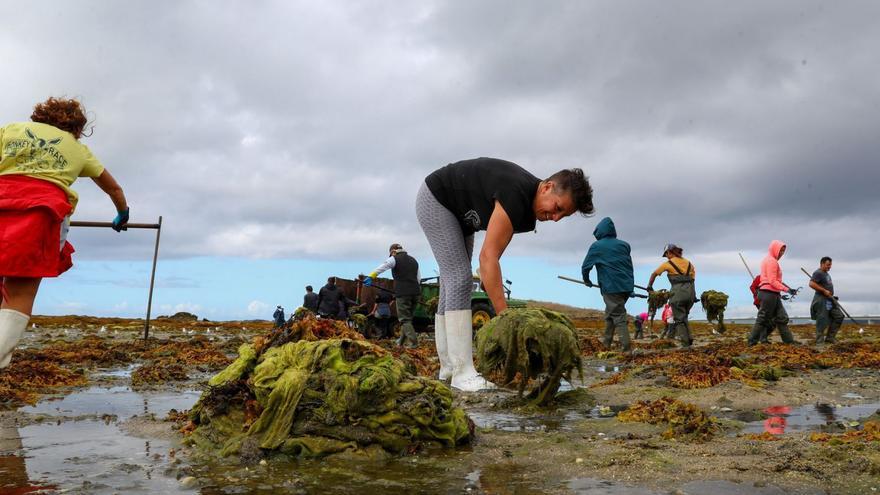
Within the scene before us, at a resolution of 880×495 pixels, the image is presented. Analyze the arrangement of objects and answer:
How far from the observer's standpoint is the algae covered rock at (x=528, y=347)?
5098 millimetres

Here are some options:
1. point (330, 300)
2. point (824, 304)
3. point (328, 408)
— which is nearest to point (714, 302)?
point (824, 304)

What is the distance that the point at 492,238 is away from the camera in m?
5.21

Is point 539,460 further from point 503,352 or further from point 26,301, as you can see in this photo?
point 26,301

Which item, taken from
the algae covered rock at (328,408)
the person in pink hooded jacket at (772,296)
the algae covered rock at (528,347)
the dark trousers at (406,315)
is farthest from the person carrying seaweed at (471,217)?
the person in pink hooded jacket at (772,296)

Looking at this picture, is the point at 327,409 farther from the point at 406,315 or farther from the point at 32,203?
the point at 406,315

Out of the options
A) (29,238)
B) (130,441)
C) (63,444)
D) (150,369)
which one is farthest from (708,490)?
(150,369)

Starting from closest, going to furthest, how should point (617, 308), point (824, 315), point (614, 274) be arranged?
1. point (614, 274)
2. point (617, 308)
3. point (824, 315)

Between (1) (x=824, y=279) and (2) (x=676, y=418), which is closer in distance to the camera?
(2) (x=676, y=418)

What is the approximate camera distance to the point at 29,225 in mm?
4852

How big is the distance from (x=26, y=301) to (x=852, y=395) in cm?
697

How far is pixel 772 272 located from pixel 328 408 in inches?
457

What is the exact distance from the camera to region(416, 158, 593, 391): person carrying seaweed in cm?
521

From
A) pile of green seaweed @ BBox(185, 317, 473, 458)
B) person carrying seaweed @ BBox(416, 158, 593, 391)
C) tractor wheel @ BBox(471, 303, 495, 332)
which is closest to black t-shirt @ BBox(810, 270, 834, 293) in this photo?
tractor wheel @ BBox(471, 303, 495, 332)

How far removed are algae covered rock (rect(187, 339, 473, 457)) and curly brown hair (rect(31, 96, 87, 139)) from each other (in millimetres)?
2676
